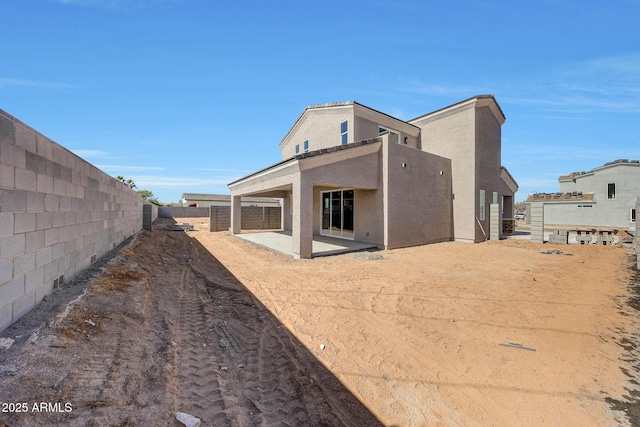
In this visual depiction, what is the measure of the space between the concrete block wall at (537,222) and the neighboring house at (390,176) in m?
1.69

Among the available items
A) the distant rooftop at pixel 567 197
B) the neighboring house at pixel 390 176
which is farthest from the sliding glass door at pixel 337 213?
the distant rooftop at pixel 567 197

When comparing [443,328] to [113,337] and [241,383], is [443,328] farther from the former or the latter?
[113,337]

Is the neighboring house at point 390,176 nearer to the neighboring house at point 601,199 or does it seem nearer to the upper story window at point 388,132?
the upper story window at point 388,132

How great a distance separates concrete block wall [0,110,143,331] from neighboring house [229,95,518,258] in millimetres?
6069

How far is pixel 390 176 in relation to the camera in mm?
12281

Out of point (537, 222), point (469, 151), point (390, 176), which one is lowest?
point (537, 222)

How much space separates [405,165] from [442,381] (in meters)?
11.1

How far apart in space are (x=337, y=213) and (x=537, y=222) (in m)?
10.9

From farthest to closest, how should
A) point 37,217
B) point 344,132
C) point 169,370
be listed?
point 344,132
point 37,217
point 169,370

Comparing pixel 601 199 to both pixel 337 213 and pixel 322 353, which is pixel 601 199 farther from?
pixel 322 353

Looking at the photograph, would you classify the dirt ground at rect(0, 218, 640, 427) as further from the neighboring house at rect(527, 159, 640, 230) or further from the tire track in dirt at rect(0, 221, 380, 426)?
the neighboring house at rect(527, 159, 640, 230)

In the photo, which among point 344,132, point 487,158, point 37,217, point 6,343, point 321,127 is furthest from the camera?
point 321,127

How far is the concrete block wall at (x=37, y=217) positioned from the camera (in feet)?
10.3

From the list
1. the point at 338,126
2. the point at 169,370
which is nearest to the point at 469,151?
the point at 338,126
